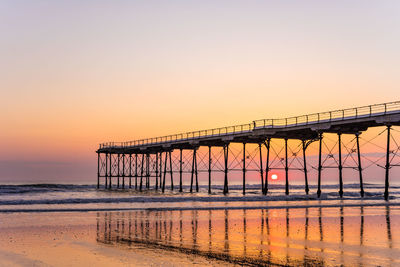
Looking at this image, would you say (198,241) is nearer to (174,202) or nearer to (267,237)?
(267,237)

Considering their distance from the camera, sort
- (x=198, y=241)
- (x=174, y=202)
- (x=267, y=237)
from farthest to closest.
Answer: (x=174, y=202) < (x=267, y=237) < (x=198, y=241)

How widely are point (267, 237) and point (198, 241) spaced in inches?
93.2

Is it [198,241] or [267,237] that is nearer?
[198,241]

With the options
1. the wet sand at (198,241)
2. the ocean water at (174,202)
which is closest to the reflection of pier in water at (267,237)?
the wet sand at (198,241)

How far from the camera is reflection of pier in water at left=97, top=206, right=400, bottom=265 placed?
458 inches

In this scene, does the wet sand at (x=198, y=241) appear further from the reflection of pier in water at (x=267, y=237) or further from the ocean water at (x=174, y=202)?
the ocean water at (x=174, y=202)

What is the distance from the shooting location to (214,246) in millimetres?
13141

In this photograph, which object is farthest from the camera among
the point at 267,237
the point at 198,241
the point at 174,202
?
the point at 174,202

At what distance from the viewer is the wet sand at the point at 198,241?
11.2m

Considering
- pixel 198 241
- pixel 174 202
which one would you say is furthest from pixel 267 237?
pixel 174 202

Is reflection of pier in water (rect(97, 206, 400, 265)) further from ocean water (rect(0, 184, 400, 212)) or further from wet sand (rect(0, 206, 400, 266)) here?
ocean water (rect(0, 184, 400, 212))

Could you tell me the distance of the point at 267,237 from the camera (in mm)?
15141

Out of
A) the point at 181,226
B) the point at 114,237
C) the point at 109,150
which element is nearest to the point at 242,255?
the point at 114,237

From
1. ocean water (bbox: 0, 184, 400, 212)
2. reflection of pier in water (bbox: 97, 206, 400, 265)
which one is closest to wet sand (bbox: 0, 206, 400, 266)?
reflection of pier in water (bbox: 97, 206, 400, 265)
